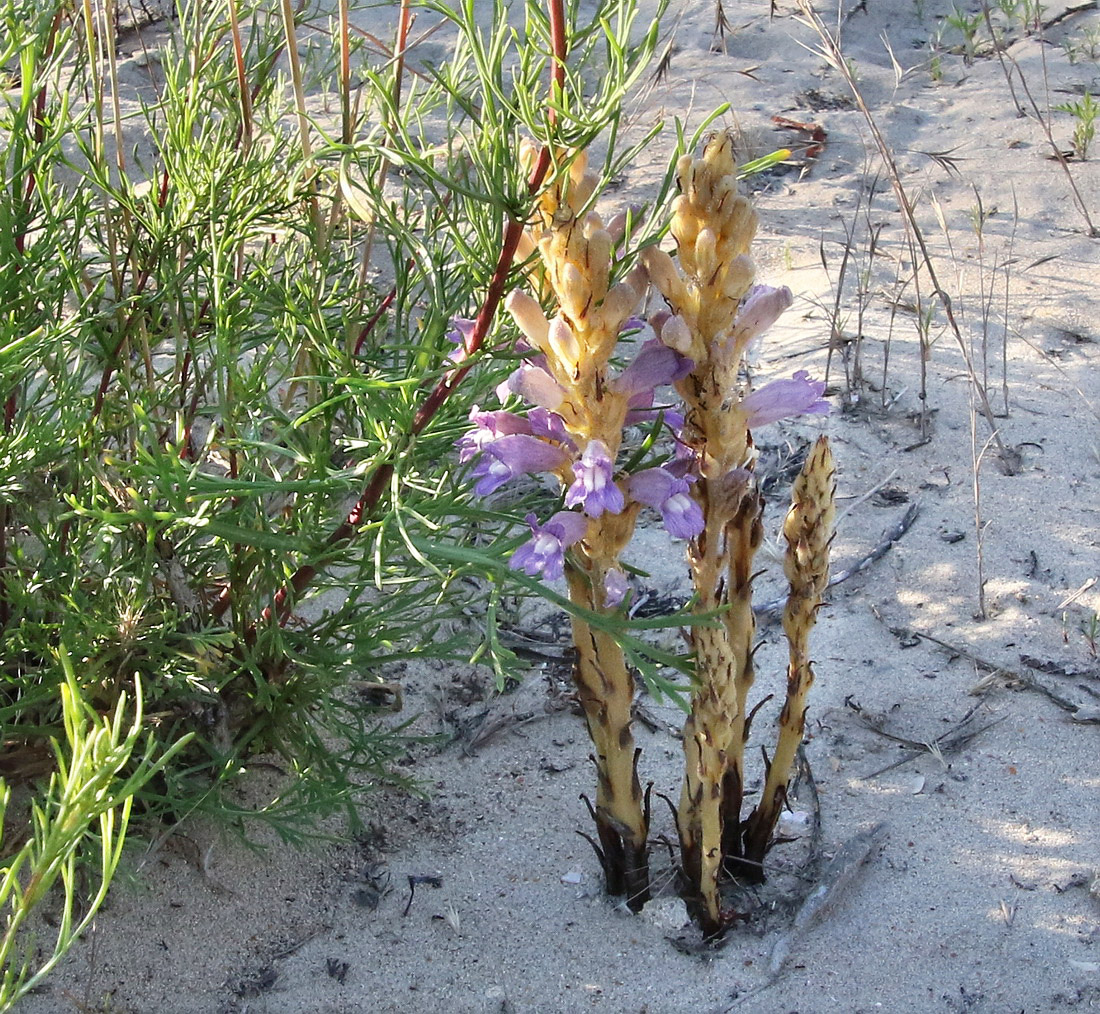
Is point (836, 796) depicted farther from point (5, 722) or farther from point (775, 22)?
point (775, 22)

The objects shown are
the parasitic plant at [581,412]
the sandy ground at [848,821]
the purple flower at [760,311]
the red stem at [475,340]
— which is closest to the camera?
the red stem at [475,340]

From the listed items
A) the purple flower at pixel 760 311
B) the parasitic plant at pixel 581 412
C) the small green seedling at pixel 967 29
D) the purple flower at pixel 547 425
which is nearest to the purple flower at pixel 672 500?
the parasitic plant at pixel 581 412

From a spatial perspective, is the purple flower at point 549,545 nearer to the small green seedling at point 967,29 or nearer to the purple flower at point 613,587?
the purple flower at point 613,587

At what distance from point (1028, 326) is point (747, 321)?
8.38 ft

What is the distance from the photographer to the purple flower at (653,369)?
1595mm

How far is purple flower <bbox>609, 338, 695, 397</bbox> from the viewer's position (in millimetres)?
1595

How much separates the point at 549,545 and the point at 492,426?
7.0 inches

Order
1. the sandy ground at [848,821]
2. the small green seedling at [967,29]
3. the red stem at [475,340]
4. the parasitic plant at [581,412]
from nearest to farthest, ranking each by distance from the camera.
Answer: the red stem at [475,340]
the parasitic plant at [581,412]
the sandy ground at [848,821]
the small green seedling at [967,29]

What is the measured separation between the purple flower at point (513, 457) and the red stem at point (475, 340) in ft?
0.35

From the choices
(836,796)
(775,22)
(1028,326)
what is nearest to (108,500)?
(836,796)

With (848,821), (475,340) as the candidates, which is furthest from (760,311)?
(848,821)

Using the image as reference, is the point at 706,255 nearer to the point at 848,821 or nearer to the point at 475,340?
the point at 475,340

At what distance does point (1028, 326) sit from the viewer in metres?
3.87

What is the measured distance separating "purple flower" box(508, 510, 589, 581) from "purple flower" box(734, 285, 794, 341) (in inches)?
13.2
